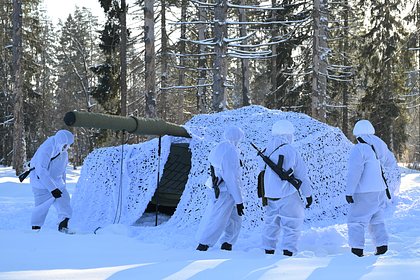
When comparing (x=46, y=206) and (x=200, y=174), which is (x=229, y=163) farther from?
(x=46, y=206)

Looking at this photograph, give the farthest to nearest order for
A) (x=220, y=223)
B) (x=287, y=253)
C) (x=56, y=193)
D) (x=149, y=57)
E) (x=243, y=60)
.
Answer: (x=243, y=60)
(x=149, y=57)
(x=56, y=193)
(x=220, y=223)
(x=287, y=253)

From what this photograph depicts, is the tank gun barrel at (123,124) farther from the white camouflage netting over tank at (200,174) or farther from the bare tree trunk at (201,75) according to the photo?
the bare tree trunk at (201,75)

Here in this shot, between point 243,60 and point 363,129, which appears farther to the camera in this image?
point 243,60

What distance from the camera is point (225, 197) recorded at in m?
6.69

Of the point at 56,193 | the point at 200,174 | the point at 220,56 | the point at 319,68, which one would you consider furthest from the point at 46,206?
the point at 319,68

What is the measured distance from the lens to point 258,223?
26.1ft

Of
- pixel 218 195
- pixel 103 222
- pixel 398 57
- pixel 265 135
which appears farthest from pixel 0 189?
pixel 398 57

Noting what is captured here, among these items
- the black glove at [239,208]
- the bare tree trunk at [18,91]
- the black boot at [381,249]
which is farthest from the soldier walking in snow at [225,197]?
the bare tree trunk at [18,91]

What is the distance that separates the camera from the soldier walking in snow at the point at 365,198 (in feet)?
21.6

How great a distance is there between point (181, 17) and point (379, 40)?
32.1 ft

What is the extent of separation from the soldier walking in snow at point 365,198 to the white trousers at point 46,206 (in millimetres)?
4152

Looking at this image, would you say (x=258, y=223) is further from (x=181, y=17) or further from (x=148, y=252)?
(x=181, y=17)

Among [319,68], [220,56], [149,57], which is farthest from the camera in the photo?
[319,68]

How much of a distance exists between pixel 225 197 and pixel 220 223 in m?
0.33
